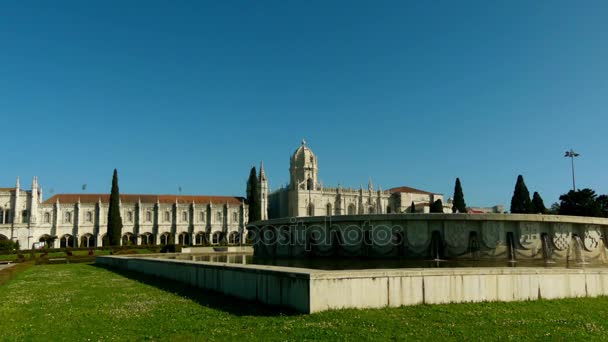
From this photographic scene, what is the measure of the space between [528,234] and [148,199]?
236ft

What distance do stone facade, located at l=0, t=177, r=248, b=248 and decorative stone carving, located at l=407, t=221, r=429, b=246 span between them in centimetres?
6558

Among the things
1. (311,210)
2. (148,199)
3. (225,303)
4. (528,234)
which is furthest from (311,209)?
(225,303)

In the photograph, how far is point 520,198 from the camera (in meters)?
67.2

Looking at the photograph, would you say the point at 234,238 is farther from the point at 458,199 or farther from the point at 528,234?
the point at 528,234

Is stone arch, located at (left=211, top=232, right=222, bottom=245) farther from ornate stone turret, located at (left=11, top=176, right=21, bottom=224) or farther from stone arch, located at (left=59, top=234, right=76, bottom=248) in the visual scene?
ornate stone turret, located at (left=11, top=176, right=21, bottom=224)

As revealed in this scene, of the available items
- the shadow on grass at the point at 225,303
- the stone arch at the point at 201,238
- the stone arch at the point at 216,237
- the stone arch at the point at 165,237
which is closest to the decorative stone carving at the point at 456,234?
the shadow on grass at the point at 225,303

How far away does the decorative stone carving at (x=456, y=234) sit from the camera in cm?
1930

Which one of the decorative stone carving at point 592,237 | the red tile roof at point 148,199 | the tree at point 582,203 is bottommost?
the decorative stone carving at point 592,237

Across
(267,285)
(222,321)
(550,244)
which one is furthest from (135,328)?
(550,244)

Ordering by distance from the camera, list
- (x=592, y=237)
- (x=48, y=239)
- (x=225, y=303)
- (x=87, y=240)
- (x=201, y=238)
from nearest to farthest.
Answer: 1. (x=225, y=303)
2. (x=592, y=237)
3. (x=48, y=239)
4. (x=87, y=240)
5. (x=201, y=238)

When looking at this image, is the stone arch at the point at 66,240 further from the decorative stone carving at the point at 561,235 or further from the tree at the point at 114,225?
the decorative stone carving at the point at 561,235

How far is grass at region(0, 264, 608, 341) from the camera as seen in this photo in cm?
798

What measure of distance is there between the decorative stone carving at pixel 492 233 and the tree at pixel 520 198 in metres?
51.6

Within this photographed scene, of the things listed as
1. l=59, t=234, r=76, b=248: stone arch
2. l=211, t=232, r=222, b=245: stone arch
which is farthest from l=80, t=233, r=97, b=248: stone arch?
l=211, t=232, r=222, b=245: stone arch
